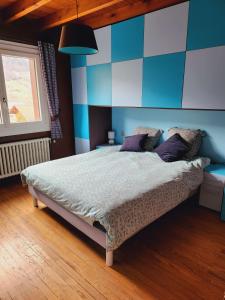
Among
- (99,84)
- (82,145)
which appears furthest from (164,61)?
(82,145)

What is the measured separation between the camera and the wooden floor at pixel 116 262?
1573 mm

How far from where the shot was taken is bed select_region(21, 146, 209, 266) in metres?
1.73

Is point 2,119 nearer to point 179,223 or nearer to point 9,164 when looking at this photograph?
point 9,164

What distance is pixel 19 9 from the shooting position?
272 centimetres

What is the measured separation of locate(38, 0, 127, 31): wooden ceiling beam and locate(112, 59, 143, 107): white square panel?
0.76 meters

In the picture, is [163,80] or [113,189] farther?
[163,80]

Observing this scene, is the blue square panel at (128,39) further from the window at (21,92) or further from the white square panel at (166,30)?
the window at (21,92)

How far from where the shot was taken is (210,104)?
242cm

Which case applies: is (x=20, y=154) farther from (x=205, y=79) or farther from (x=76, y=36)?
(x=205, y=79)

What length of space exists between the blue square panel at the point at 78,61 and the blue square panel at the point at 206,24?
1.87m

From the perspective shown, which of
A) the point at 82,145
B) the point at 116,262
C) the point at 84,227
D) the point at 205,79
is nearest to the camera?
the point at 116,262

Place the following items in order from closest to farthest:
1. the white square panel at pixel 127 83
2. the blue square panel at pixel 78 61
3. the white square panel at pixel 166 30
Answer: the white square panel at pixel 166 30 < the white square panel at pixel 127 83 < the blue square panel at pixel 78 61

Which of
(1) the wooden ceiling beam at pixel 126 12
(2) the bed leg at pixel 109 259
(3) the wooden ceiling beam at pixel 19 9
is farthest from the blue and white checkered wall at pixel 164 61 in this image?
(2) the bed leg at pixel 109 259

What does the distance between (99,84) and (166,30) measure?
4.39 feet
